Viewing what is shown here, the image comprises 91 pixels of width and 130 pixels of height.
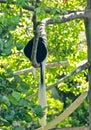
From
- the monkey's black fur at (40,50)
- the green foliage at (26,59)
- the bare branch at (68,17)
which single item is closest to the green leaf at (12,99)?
the green foliage at (26,59)

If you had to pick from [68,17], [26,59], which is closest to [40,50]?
[68,17]

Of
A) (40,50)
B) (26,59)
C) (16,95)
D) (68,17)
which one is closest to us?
(16,95)

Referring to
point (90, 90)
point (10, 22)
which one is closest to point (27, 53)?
Result: point (90, 90)

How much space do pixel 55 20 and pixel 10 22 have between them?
135 cm

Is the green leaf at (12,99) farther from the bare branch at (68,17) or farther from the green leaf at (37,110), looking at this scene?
the bare branch at (68,17)

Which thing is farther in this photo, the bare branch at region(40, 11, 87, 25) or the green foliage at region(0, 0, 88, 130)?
the bare branch at region(40, 11, 87, 25)

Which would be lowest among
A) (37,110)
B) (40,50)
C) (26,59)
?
(26,59)

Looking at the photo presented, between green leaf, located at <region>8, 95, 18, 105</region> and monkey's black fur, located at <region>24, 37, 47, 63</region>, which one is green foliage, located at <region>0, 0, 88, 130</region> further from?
monkey's black fur, located at <region>24, 37, 47, 63</region>

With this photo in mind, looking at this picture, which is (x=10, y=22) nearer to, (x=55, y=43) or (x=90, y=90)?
(x=90, y=90)

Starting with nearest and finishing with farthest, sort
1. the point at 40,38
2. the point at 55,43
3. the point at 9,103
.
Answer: the point at 9,103, the point at 40,38, the point at 55,43

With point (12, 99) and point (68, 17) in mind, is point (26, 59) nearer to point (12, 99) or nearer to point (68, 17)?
point (68, 17)

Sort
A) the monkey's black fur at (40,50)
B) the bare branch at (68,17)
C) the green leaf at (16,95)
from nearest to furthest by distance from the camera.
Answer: the green leaf at (16,95) < the monkey's black fur at (40,50) < the bare branch at (68,17)

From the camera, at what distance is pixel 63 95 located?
817 cm

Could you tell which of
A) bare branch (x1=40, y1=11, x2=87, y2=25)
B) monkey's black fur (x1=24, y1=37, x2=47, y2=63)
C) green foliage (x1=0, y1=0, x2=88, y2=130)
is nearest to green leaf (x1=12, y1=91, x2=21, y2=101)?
green foliage (x1=0, y1=0, x2=88, y2=130)
